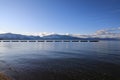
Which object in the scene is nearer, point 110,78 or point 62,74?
point 110,78

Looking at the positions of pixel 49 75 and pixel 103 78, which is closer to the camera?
pixel 103 78

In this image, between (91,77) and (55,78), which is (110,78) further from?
(55,78)

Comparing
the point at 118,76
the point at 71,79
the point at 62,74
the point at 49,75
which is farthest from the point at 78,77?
the point at 118,76

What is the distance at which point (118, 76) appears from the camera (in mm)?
16547

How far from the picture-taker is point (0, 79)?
14.2 meters

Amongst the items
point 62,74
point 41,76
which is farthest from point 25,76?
point 62,74

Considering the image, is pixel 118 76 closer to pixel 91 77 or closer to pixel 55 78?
pixel 91 77

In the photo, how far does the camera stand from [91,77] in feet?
53.3

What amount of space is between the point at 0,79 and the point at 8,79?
1.02 m

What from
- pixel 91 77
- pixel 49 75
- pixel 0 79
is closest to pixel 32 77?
pixel 49 75

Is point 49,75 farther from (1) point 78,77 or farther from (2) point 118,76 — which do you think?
(2) point 118,76

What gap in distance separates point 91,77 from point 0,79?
10.8 m

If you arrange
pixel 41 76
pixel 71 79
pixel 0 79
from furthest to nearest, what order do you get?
pixel 41 76
pixel 71 79
pixel 0 79

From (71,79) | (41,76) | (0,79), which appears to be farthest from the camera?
(41,76)
